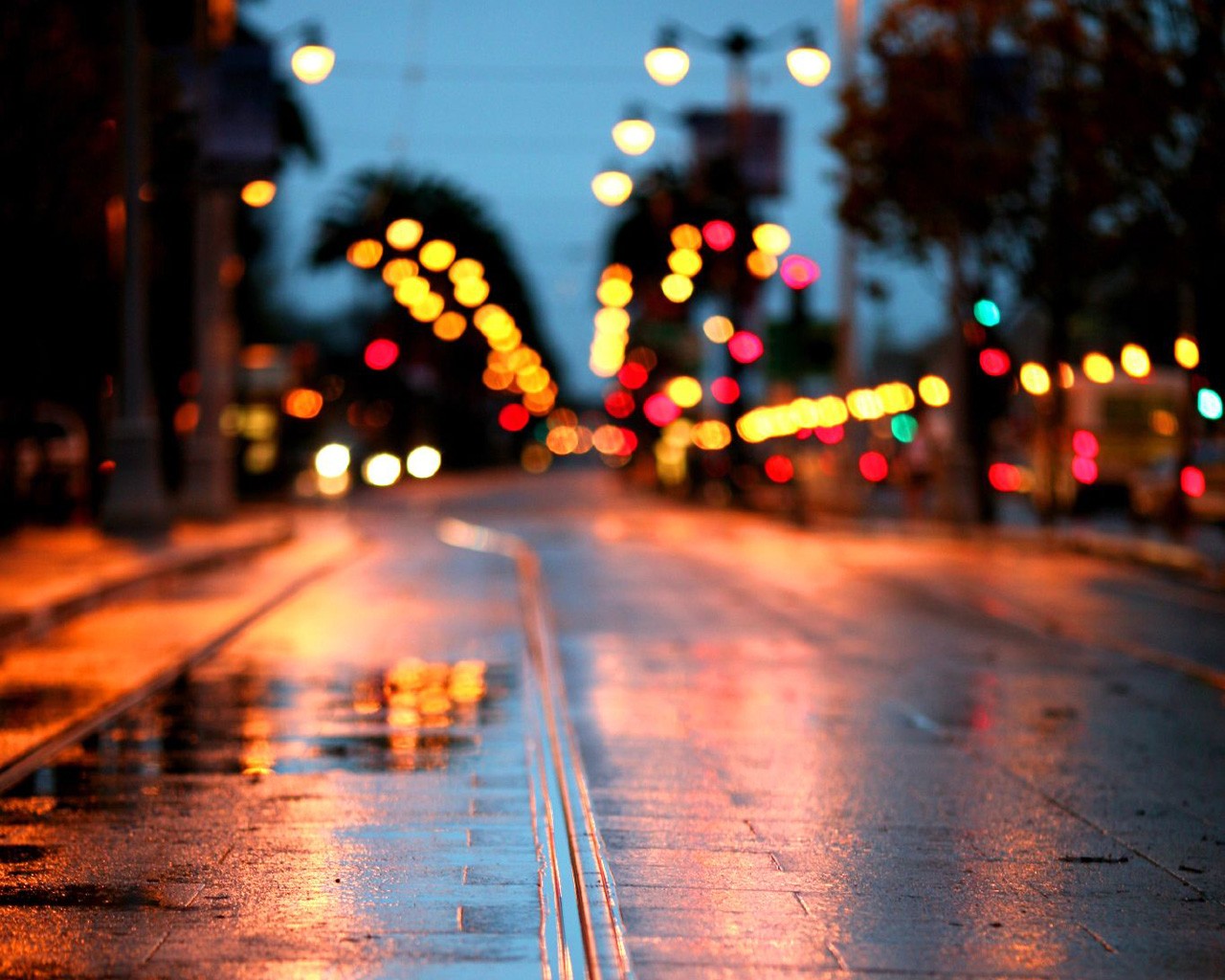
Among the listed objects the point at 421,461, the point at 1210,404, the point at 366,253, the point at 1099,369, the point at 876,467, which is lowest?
the point at 421,461

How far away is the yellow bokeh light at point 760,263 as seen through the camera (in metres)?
67.5

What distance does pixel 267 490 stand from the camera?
65250 millimetres

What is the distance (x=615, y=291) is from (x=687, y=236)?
11.5m

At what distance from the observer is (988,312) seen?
32781 millimetres

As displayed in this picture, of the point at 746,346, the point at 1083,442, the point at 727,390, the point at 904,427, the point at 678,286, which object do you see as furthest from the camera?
the point at 678,286

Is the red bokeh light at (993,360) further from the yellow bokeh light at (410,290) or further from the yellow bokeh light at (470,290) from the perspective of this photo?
the yellow bokeh light at (470,290)

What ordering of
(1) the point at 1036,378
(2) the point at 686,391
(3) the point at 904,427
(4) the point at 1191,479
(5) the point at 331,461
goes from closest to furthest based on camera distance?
(4) the point at 1191,479, (1) the point at 1036,378, (3) the point at 904,427, (5) the point at 331,461, (2) the point at 686,391

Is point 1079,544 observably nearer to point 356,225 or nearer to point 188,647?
point 188,647

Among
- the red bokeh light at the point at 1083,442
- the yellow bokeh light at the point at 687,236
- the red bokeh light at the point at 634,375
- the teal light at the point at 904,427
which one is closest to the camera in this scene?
the red bokeh light at the point at 1083,442

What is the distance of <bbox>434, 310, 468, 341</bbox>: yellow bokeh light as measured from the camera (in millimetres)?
118000

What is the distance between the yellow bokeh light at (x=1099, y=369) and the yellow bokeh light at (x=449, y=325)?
231 ft

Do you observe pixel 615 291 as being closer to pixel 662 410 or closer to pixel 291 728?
pixel 662 410

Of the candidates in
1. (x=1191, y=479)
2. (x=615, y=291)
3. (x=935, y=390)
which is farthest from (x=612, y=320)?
(x=1191, y=479)

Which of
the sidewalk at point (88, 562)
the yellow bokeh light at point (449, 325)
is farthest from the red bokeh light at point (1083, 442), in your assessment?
the yellow bokeh light at point (449, 325)
